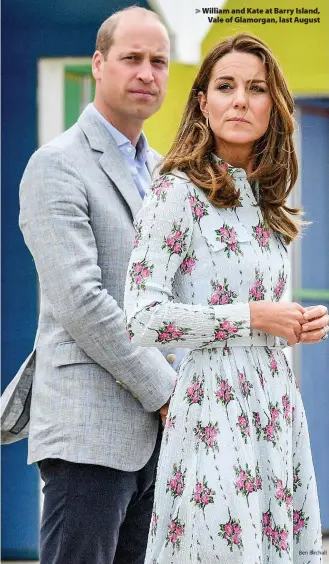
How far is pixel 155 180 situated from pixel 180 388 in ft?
1.26

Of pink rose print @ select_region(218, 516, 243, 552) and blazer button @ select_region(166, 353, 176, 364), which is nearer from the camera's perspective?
pink rose print @ select_region(218, 516, 243, 552)

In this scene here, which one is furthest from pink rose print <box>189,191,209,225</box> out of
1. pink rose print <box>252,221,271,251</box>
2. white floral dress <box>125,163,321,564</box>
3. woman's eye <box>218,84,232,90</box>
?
woman's eye <box>218,84,232,90</box>

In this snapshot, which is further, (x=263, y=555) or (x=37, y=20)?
(x=37, y=20)

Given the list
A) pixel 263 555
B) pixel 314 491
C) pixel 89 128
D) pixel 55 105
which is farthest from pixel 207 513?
pixel 55 105

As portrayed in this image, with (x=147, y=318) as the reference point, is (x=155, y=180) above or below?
above

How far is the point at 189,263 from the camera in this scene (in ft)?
6.25

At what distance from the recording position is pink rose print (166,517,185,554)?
1.83 meters

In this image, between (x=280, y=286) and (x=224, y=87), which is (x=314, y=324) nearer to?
(x=280, y=286)

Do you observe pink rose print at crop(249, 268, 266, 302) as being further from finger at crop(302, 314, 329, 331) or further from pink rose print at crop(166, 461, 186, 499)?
pink rose print at crop(166, 461, 186, 499)

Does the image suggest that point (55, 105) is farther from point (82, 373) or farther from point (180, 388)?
point (180, 388)

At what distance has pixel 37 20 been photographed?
3.86 m

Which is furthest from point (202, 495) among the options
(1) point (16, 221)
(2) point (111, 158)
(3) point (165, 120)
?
(1) point (16, 221)

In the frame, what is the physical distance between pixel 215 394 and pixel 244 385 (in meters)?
0.05

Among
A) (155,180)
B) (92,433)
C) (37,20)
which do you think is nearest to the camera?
(155,180)
